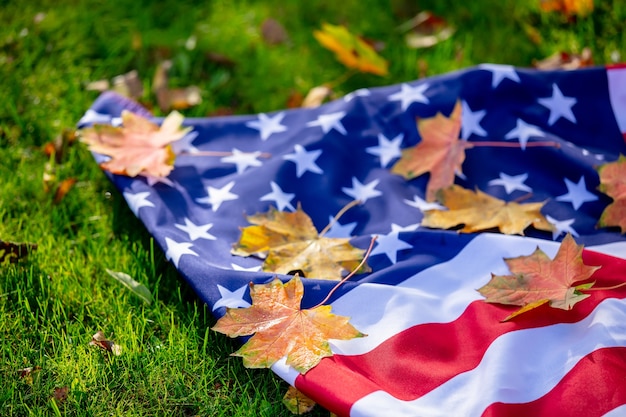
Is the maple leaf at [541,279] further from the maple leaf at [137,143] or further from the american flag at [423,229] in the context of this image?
the maple leaf at [137,143]

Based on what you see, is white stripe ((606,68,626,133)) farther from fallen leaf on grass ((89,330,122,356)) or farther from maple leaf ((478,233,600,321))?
fallen leaf on grass ((89,330,122,356))

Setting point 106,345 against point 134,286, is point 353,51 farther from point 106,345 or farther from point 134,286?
point 106,345

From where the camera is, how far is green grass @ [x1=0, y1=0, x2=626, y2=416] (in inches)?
53.3

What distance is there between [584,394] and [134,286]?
0.97 m

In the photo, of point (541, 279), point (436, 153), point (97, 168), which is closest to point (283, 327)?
point (541, 279)

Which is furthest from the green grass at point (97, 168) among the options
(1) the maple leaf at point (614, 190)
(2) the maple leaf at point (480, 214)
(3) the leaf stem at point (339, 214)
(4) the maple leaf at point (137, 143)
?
(1) the maple leaf at point (614, 190)

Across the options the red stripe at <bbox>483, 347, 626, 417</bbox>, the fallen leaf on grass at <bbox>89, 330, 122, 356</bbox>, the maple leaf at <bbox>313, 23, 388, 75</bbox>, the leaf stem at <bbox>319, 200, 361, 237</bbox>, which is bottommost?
the red stripe at <bbox>483, 347, 626, 417</bbox>

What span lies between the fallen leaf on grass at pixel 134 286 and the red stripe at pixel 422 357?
1.51 feet

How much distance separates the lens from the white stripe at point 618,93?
6.36ft

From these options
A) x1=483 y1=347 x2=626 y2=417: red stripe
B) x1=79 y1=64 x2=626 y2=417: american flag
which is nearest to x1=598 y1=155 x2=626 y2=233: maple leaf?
x1=79 y1=64 x2=626 y2=417: american flag

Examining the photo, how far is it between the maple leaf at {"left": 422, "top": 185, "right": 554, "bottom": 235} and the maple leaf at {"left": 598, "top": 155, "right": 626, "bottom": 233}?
145 millimetres

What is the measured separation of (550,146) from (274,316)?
943 millimetres

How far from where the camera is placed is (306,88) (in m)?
2.34

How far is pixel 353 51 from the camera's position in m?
2.33
